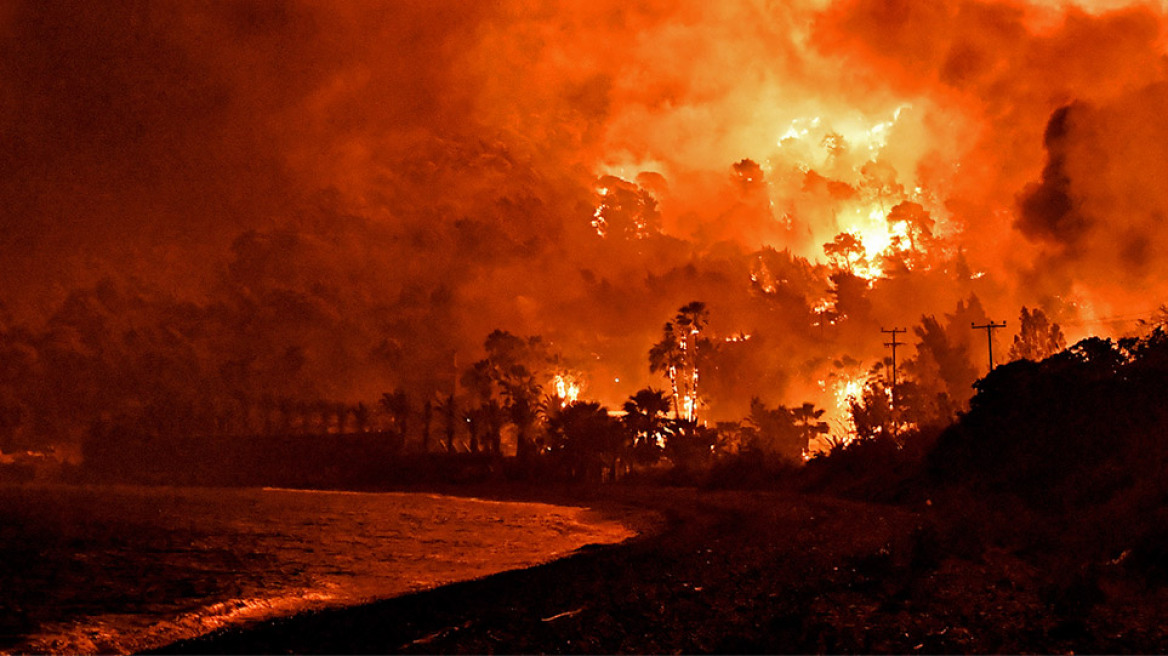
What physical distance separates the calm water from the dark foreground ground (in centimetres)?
303

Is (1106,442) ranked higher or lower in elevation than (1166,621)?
higher

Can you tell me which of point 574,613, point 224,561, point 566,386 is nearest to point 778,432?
point 566,386

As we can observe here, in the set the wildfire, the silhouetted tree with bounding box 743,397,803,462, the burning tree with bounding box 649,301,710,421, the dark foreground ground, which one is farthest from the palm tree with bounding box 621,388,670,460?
the dark foreground ground

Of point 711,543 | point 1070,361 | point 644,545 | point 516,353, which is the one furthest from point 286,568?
point 516,353

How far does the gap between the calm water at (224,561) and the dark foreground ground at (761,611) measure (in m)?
3.03

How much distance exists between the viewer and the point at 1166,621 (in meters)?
15.7

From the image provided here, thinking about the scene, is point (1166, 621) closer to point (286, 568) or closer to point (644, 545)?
point (644, 545)

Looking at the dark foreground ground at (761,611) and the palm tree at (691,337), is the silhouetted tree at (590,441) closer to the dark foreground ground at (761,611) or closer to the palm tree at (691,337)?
the palm tree at (691,337)

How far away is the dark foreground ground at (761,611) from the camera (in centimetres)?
1555

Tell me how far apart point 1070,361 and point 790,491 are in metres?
24.3

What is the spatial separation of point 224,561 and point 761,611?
24.4 m

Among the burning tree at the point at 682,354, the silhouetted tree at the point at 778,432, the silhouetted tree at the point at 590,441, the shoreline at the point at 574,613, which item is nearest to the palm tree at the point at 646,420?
the silhouetted tree at the point at 590,441

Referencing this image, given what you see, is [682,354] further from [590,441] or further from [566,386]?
[566,386]

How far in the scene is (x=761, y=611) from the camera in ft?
60.4
